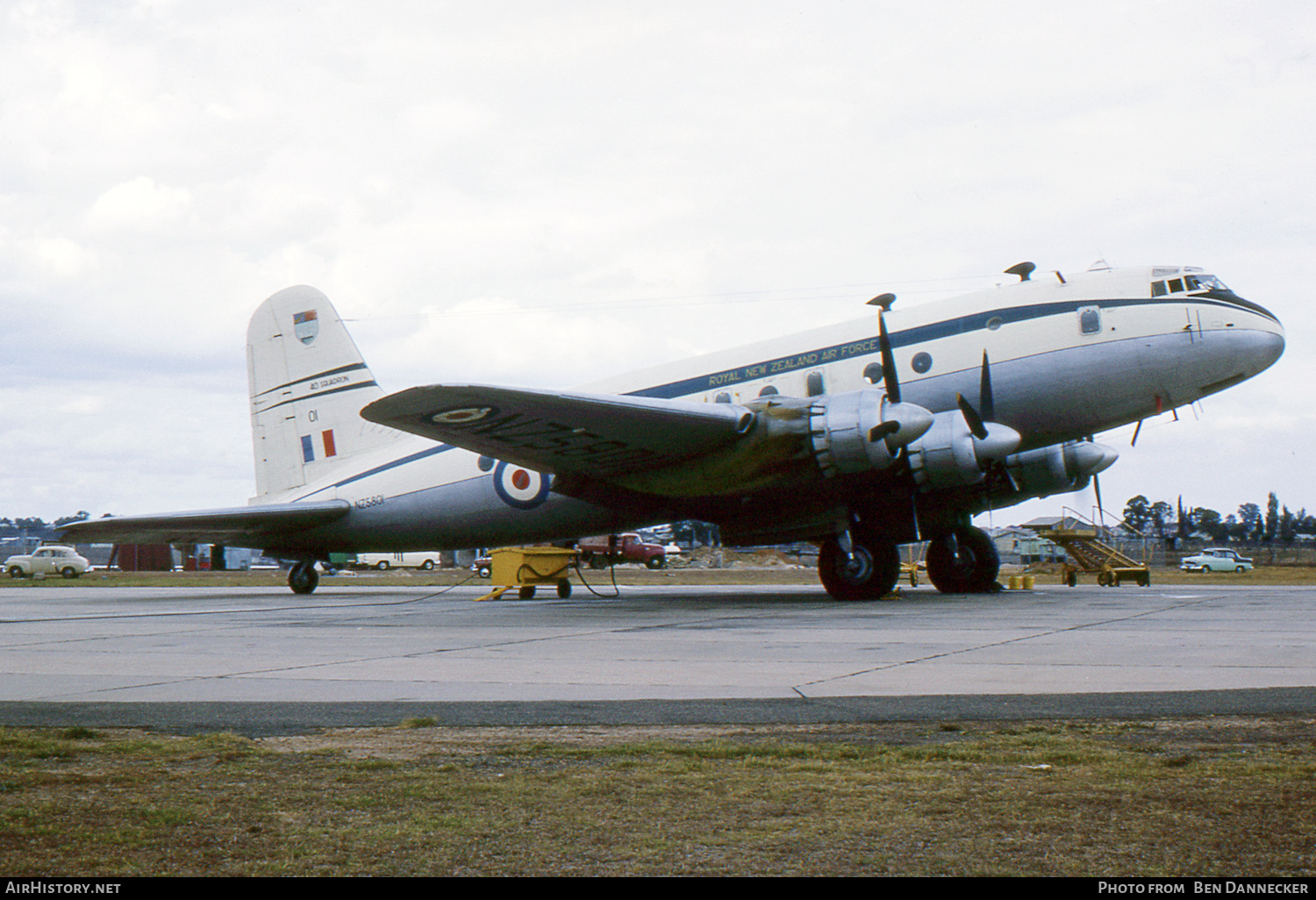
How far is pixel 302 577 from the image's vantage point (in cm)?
2683

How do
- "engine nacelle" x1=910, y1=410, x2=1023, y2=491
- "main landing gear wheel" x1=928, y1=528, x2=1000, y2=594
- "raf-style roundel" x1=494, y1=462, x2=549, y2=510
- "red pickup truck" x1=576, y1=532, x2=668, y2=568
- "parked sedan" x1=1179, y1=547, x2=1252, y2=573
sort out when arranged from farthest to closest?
"parked sedan" x1=1179, y1=547, x2=1252, y2=573 → "red pickup truck" x1=576, y1=532, x2=668, y2=568 → "main landing gear wheel" x1=928, y1=528, x2=1000, y2=594 → "raf-style roundel" x1=494, y1=462, x2=549, y2=510 → "engine nacelle" x1=910, y1=410, x2=1023, y2=491

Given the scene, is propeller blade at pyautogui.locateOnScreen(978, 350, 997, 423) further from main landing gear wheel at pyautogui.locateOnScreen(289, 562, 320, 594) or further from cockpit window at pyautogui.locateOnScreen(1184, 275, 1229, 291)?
main landing gear wheel at pyautogui.locateOnScreen(289, 562, 320, 594)

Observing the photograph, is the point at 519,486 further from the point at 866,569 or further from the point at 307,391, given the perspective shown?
the point at 307,391

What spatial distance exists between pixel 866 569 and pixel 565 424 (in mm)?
6376

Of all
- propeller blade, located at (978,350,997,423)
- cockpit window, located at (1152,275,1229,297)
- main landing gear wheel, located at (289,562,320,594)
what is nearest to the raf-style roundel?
main landing gear wheel, located at (289,562,320,594)

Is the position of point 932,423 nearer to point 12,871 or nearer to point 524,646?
point 524,646

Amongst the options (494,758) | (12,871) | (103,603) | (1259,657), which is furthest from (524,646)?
(103,603)

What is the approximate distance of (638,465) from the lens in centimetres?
1867

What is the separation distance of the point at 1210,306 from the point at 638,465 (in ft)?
34.8

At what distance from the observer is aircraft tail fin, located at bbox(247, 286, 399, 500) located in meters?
25.5

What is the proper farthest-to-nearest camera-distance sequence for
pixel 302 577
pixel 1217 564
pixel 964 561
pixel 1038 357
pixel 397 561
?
pixel 397 561 < pixel 1217 564 < pixel 302 577 < pixel 964 561 < pixel 1038 357

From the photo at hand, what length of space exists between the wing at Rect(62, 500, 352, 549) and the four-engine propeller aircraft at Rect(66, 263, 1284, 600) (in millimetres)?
310

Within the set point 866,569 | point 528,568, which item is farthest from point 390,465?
point 866,569

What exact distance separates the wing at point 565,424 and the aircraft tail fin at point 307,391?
8251 millimetres
